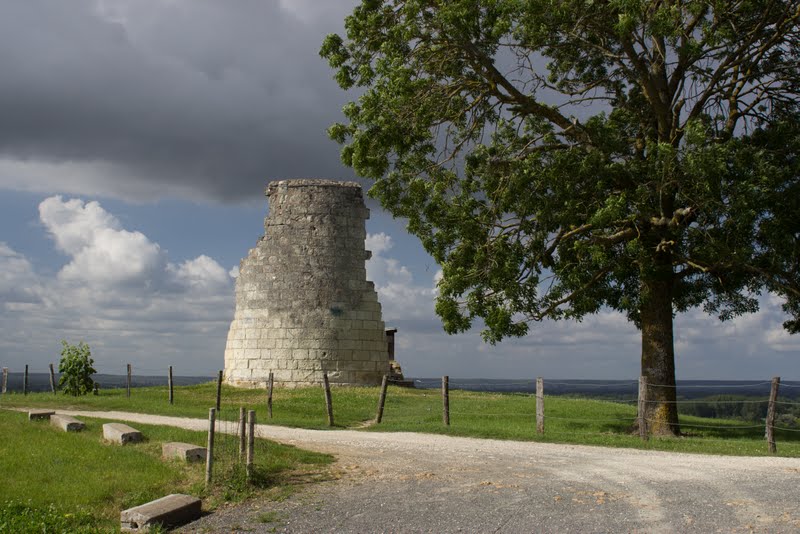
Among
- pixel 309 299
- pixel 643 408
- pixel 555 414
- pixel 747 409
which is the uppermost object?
pixel 309 299

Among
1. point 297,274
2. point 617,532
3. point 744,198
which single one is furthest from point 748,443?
point 297,274

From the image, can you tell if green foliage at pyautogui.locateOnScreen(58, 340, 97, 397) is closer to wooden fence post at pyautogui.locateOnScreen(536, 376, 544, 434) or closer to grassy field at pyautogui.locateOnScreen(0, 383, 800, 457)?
grassy field at pyautogui.locateOnScreen(0, 383, 800, 457)

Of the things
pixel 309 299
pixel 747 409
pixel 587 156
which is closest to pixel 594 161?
pixel 587 156

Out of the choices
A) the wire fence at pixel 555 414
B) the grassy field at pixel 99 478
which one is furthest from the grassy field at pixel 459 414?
the grassy field at pixel 99 478

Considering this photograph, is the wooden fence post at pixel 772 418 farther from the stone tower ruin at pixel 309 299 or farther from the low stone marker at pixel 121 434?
the stone tower ruin at pixel 309 299

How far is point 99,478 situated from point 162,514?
232cm

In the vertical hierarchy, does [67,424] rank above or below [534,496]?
above

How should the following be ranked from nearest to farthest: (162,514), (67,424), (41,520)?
(41,520) < (162,514) < (67,424)

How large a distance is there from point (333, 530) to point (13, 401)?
21.0 metres

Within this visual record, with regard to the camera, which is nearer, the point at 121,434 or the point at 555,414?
the point at 121,434

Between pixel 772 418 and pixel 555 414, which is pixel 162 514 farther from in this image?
pixel 555 414

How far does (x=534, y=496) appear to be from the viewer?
10.4 m

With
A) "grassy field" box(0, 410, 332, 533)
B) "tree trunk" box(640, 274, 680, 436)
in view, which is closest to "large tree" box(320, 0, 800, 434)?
"tree trunk" box(640, 274, 680, 436)

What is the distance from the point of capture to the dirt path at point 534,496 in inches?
360
